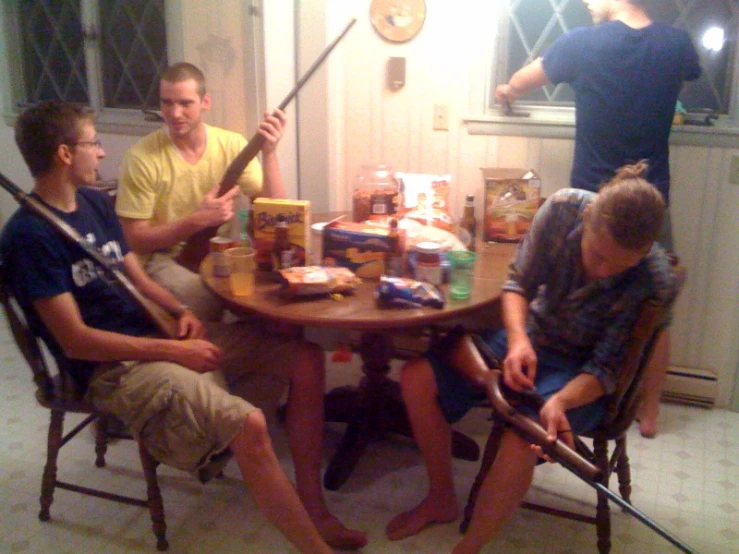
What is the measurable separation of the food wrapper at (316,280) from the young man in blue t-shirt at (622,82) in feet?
3.30

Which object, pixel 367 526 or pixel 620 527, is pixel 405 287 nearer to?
pixel 367 526

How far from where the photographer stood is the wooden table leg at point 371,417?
2068 millimetres

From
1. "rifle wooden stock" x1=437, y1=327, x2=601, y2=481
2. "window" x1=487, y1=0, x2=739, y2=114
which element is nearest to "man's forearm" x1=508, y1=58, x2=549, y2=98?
"window" x1=487, y1=0, x2=739, y2=114

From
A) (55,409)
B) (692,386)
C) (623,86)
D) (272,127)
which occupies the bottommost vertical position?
(692,386)

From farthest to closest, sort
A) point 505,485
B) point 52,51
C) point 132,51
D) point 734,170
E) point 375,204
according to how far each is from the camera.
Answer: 1. point 52,51
2. point 132,51
3. point 734,170
4. point 375,204
5. point 505,485

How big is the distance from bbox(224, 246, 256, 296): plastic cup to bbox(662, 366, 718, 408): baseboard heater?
1.72 m

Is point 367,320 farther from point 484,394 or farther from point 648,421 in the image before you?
point 648,421

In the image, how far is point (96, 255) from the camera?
1624mm

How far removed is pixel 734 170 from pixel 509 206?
2.73ft

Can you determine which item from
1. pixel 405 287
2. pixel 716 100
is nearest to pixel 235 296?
pixel 405 287

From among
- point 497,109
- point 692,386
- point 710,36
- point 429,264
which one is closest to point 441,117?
point 497,109

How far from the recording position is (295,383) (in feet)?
5.90

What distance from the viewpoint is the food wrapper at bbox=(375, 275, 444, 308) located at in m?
1.62

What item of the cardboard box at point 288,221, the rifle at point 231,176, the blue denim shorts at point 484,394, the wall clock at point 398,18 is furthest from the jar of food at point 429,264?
the wall clock at point 398,18
